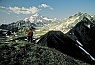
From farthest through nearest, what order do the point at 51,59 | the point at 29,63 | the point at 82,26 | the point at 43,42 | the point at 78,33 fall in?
the point at 82,26 → the point at 78,33 → the point at 43,42 → the point at 51,59 → the point at 29,63

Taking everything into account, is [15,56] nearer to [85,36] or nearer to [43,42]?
[43,42]

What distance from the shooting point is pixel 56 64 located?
35719mm

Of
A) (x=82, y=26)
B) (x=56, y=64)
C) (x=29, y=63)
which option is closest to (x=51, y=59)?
(x=56, y=64)

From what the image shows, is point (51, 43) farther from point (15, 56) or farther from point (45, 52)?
point (15, 56)

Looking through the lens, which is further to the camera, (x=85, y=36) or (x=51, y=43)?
(x=85, y=36)

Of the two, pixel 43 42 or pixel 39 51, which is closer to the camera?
pixel 39 51

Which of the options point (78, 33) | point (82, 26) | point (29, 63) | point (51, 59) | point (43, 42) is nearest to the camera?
point (29, 63)

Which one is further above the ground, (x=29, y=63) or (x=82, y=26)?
(x=82, y=26)

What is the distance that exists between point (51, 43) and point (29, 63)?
3631 cm

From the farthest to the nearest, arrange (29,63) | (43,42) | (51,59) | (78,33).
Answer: (78,33), (43,42), (51,59), (29,63)

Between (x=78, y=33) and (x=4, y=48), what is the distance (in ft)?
410

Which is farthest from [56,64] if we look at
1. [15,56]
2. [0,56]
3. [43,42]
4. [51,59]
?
[43,42]

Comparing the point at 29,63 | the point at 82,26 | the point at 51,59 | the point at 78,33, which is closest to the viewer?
the point at 29,63

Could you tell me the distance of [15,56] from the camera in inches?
1410
